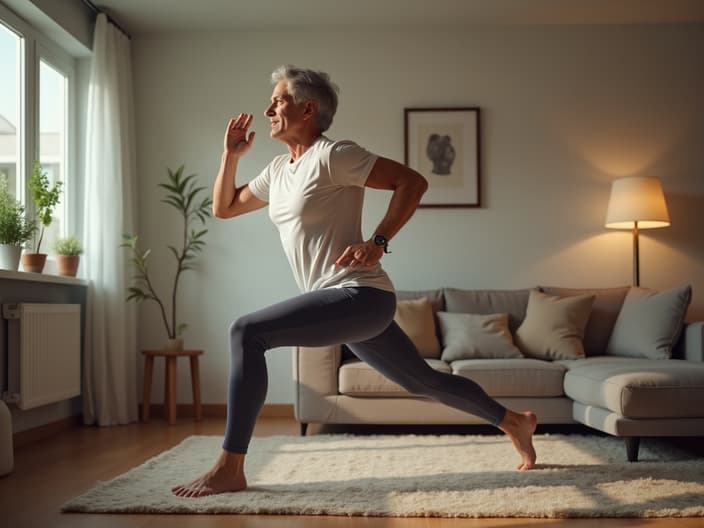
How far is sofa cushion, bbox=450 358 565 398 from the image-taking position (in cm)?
411

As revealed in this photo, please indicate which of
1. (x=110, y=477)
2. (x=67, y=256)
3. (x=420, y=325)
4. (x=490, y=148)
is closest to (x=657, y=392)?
(x=420, y=325)

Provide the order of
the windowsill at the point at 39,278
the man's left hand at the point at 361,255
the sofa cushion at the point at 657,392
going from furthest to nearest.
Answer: the windowsill at the point at 39,278 → the sofa cushion at the point at 657,392 → the man's left hand at the point at 361,255

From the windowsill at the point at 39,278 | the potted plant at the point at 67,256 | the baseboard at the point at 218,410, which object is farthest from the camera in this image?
the baseboard at the point at 218,410

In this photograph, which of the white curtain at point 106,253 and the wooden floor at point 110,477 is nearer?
the wooden floor at point 110,477

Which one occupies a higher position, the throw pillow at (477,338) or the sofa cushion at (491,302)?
the sofa cushion at (491,302)

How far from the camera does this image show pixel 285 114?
8.38 feet

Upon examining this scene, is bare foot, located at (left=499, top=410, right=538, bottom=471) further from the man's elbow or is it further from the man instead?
the man's elbow

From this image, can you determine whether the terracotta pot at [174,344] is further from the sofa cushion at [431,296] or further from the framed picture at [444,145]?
the framed picture at [444,145]

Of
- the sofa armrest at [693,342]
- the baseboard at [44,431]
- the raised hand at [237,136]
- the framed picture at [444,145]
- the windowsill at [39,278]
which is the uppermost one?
the framed picture at [444,145]

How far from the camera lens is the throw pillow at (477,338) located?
14.5ft

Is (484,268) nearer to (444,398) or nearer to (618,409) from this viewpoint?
(618,409)

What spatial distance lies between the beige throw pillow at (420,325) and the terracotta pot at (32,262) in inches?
74.7

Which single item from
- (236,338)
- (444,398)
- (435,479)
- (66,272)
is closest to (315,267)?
(236,338)

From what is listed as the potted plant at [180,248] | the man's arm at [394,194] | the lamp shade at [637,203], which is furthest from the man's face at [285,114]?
the lamp shade at [637,203]
